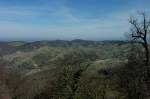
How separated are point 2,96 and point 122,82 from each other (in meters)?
20.1

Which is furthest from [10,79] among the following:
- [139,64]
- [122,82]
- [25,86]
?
[139,64]

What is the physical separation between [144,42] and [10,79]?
3562cm

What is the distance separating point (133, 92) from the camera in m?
30.2

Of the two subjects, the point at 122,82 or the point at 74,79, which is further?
the point at 122,82

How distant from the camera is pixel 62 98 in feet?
56.9

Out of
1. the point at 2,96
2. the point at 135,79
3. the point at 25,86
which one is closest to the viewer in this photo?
the point at 135,79

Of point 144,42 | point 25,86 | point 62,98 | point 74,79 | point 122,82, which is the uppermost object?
point 144,42

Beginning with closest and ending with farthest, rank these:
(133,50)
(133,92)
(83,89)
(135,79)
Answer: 1. (83,89)
2. (133,92)
3. (135,79)
4. (133,50)

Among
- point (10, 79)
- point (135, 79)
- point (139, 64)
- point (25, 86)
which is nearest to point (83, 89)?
point (135, 79)

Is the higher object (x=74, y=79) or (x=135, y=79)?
(x=74, y=79)

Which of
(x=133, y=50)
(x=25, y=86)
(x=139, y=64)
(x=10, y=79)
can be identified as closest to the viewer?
(x=139, y=64)

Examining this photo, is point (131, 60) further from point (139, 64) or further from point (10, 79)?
point (10, 79)

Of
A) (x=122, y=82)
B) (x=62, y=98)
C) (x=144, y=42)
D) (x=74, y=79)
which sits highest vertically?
(x=144, y=42)

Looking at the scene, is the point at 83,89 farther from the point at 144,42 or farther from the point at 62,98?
the point at 144,42
